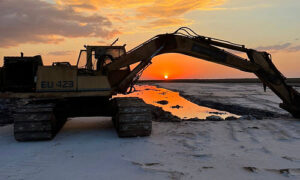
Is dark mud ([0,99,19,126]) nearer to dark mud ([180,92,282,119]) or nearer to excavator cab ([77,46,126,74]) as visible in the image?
excavator cab ([77,46,126,74])

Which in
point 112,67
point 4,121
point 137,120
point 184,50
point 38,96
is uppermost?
point 184,50

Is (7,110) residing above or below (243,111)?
below

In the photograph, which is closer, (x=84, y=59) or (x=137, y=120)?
(x=137, y=120)

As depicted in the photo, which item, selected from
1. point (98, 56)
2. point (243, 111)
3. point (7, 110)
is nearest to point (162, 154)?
point (98, 56)

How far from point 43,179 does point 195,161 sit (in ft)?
9.58

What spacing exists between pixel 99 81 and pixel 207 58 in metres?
4.07

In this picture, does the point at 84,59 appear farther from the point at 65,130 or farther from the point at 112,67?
the point at 65,130

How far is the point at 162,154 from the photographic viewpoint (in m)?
5.91

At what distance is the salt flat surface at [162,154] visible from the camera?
4.74m

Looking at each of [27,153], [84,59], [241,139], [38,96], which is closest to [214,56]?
[241,139]

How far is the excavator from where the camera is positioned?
7.41 meters

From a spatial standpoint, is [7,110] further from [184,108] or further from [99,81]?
[184,108]

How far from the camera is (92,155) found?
233 inches

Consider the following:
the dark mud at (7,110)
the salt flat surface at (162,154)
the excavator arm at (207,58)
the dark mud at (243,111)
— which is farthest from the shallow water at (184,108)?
the dark mud at (7,110)
